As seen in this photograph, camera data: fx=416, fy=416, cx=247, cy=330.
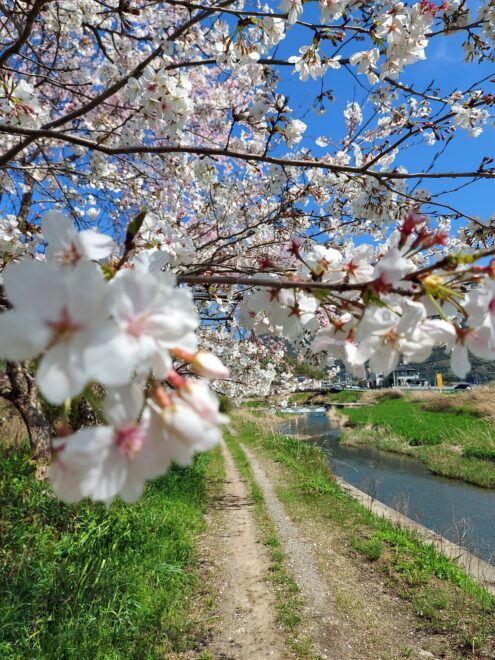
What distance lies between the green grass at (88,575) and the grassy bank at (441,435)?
9088 mm

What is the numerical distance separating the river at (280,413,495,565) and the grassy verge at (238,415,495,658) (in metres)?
0.79

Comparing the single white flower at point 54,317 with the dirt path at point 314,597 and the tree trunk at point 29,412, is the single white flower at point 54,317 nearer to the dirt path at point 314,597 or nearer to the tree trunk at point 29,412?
the dirt path at point 314,597

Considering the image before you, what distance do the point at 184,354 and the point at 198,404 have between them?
0.07 m

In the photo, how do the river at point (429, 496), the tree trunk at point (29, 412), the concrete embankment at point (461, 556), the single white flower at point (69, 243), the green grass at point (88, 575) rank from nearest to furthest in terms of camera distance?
the single white flower at point (69, 243) < the green grass at point (88, 575) < the concrete embankment at point (461, 556) < the tree trunk at point (29, 412) < the river at point (429, 496)

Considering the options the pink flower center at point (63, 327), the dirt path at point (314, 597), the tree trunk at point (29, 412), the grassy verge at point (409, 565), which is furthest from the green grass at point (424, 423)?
the pink flower center at point (63, 327)

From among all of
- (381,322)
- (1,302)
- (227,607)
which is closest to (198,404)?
(381,322)

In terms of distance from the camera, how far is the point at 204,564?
4.95 m

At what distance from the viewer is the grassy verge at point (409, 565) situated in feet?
12.3

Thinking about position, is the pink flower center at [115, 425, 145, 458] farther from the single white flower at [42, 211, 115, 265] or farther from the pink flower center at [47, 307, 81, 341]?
the single white flower at [42, 211, 115, 265]

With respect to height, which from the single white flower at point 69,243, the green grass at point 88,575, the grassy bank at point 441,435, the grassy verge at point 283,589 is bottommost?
the grassy bank at point 441,435

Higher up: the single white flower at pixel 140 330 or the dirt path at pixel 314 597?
the single white flower at pixel 140 330

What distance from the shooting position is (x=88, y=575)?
140 inches

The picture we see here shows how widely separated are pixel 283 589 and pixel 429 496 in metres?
6.79

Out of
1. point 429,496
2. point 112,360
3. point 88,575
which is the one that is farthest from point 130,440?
point 429,496
